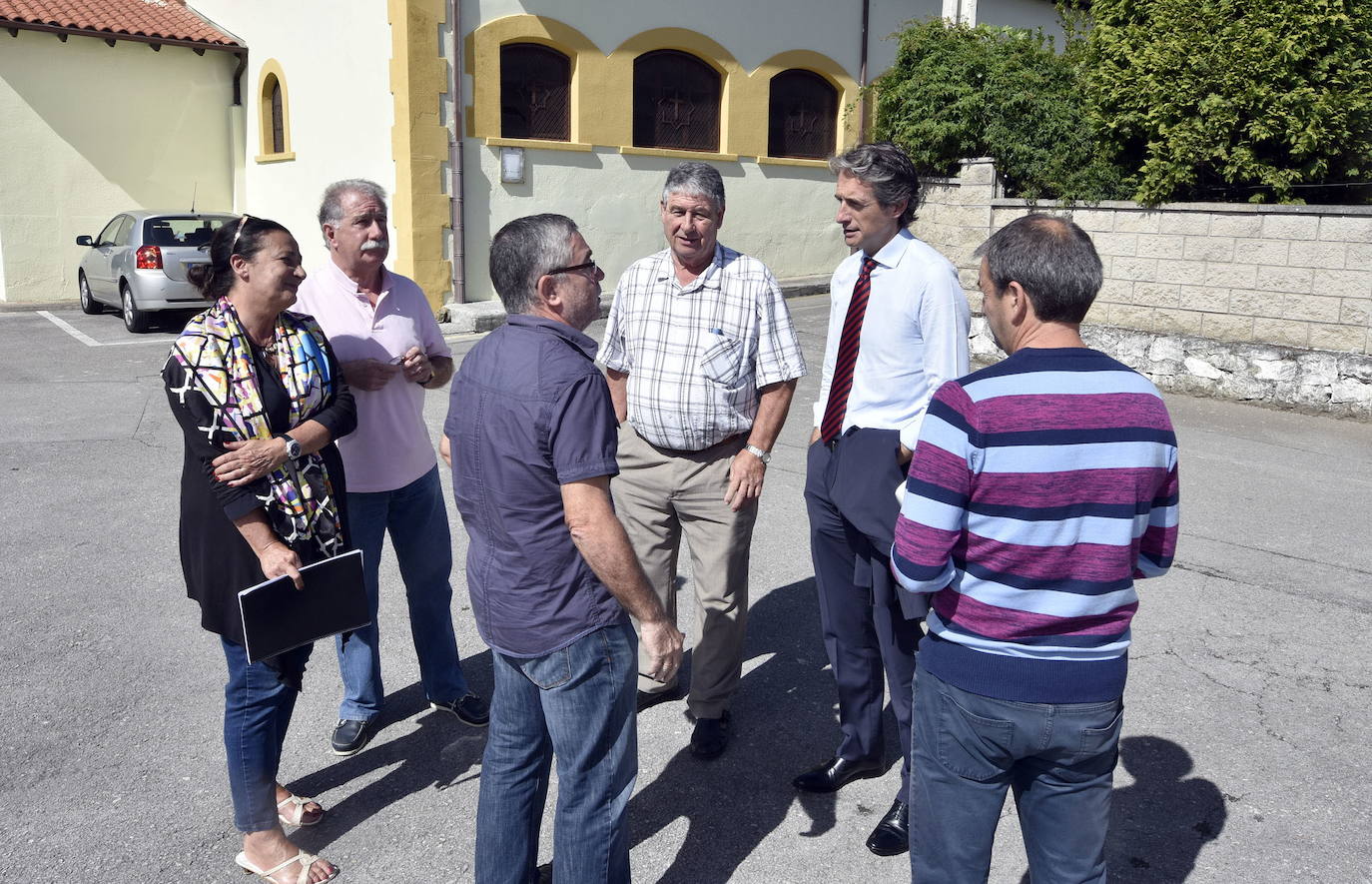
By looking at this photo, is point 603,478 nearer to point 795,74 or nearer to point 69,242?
point 795,74

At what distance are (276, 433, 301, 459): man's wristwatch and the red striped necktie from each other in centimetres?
155

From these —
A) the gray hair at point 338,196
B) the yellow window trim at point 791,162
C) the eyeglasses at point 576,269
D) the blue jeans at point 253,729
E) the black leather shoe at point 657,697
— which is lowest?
the black leather shoe at point 657,697

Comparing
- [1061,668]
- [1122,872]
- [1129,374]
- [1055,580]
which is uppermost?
[1129,374]

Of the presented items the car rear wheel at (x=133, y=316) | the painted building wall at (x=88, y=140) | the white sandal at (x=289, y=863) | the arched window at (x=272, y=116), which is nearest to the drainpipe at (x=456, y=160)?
the car rear wheel at (x=133, y=316)

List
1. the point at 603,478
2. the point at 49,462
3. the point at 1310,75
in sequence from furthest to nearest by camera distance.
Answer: the point at 1310,75
the point at 49,462
the point at 603,478

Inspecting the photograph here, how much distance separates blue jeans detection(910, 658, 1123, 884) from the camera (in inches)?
80.7

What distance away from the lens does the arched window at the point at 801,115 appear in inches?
613

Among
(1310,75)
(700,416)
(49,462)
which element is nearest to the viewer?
(700,416)

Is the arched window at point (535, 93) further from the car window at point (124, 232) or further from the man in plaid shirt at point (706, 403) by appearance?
the man in plaid shirt at point (706, 403)

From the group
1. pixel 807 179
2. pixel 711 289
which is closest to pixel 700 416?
pixel 711 289

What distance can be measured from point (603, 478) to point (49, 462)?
5992 millimetres

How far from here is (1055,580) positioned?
2.03 meters

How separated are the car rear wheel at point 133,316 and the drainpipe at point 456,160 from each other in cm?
361

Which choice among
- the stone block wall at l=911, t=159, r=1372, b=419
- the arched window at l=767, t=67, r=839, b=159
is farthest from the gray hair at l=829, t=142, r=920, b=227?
the arched window at l=767, t=67, r=839, b=159
